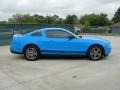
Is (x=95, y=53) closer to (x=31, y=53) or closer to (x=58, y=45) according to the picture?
(x=58, y=45)

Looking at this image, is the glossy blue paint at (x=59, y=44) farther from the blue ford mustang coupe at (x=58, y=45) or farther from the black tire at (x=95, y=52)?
the black tire at (x=95, y=52)

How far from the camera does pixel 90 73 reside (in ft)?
24.6

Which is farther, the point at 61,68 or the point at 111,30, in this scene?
the point at 111,30

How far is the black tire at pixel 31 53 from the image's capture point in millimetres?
10062

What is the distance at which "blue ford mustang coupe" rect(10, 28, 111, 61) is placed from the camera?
10062 mm

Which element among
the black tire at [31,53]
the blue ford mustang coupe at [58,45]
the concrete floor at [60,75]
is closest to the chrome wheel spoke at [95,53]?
the blue ford mustang coupe at [58,45]

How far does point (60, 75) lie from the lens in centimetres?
726

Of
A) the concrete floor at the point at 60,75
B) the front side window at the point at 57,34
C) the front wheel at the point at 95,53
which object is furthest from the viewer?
the front side window at the point at 57,34

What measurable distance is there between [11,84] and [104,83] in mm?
2532

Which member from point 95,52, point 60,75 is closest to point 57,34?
point 95,52

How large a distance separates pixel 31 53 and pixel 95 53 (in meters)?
2.78

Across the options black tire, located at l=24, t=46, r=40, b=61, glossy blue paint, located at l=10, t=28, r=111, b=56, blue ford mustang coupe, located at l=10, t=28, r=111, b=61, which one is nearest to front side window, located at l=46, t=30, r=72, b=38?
blue ford mustang coupe, located at l=10, t=28, r=111, b=61

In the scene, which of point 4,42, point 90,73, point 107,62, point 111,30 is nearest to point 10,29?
point 4,42

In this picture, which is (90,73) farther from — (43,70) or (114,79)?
(43,70)
